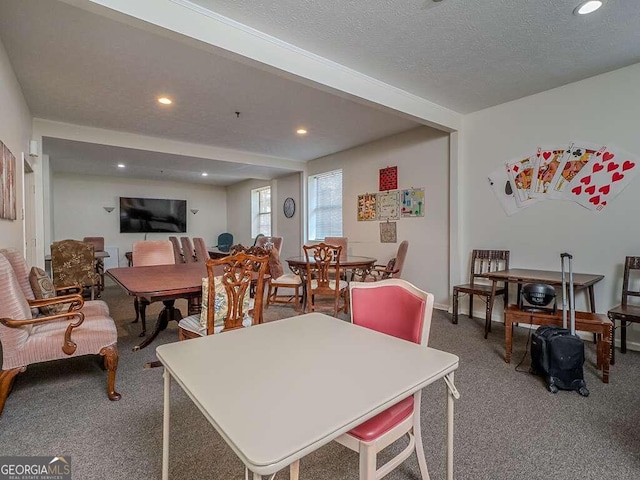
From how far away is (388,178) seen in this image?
193 inches

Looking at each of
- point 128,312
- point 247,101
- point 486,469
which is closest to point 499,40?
point 247,101

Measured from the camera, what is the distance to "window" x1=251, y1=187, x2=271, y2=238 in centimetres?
800

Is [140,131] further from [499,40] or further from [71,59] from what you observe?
[499,40]

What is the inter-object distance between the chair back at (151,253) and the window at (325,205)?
2915mm

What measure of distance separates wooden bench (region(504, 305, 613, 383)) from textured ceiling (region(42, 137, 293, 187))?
489 centimetres

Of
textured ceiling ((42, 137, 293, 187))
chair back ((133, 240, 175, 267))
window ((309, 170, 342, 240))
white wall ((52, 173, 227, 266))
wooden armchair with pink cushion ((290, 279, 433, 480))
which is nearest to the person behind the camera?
wooden armchair with pink cushion ((290, 279, 433, 480))

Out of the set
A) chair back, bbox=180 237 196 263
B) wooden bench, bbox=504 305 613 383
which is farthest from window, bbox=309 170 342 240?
wooden bench, bbox=504 305 613 383

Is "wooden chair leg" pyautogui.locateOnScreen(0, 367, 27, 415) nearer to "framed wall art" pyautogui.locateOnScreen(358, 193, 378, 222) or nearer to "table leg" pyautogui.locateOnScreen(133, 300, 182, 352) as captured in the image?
"table leg" pyautogui.locateOnScreen(133, 300, 182, 352)

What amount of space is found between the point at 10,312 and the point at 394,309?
2128mm

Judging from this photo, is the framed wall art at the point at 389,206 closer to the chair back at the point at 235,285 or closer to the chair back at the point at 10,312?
the chair back at the point at 235,285

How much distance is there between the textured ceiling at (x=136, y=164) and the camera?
4.96 meters

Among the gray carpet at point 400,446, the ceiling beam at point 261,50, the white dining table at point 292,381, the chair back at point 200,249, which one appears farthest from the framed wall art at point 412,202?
the white dining table at point 292,381

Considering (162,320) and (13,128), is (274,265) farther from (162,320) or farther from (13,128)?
(13,128)

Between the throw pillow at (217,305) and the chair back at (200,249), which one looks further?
the chair back at (200,249)
